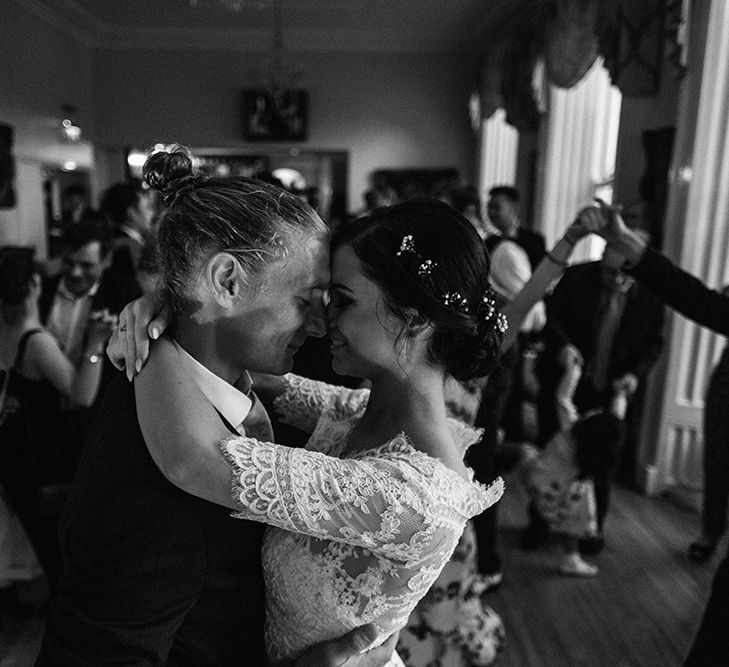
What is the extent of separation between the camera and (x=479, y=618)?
2.50 metres

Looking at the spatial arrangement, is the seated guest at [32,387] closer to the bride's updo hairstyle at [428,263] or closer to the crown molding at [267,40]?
the bride's updo hairstyle at [428,263]

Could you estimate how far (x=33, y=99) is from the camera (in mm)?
7195

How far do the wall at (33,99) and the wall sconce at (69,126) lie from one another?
8 centimetres

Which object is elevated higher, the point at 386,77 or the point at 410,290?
the point at 386,77

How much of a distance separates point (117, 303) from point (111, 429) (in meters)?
1.96

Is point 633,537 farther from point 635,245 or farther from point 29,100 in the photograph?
point 29,100

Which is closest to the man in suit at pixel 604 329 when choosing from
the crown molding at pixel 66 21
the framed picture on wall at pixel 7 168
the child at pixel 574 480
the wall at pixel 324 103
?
the child at pixel 574 480

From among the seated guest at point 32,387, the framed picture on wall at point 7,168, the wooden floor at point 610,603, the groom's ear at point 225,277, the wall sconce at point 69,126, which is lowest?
the wooden floor at point 610,603

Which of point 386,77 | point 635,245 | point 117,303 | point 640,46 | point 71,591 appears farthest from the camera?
point 386,77

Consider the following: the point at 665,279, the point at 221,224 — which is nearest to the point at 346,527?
the point at 221,224

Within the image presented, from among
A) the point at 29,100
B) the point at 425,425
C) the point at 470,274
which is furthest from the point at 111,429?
the point at 29,100

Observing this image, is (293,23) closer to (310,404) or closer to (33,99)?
(33,99)

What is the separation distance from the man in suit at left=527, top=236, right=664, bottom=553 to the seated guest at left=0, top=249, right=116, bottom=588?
7.95 ft

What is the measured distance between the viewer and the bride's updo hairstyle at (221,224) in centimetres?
93
